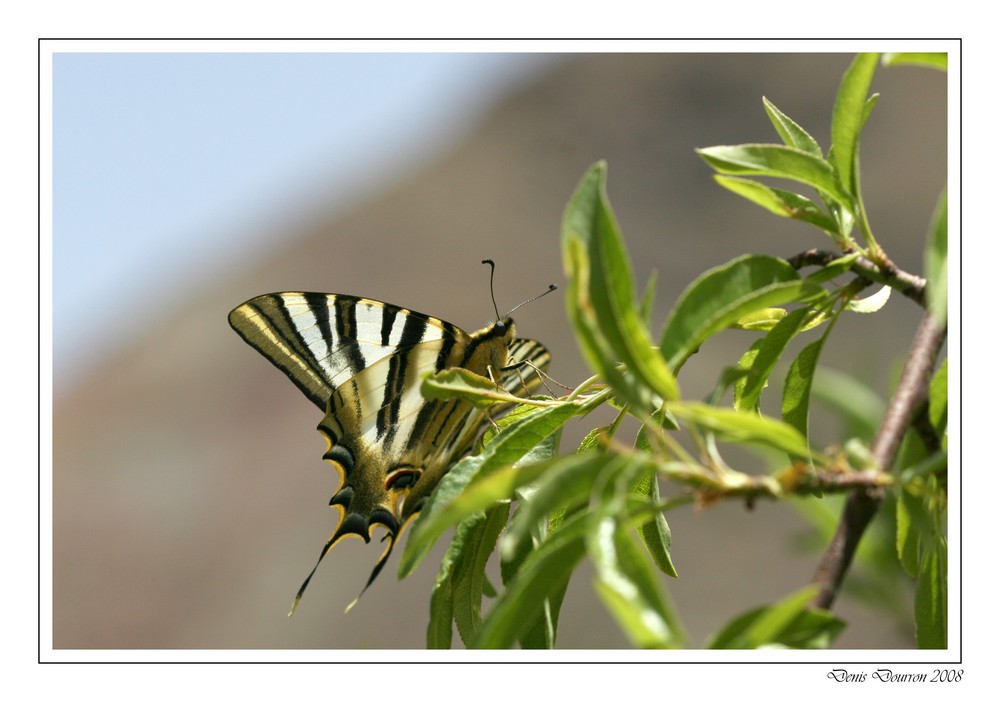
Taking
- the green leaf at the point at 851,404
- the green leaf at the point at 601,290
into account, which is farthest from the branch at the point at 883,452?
the green leaf at the point at 851,404

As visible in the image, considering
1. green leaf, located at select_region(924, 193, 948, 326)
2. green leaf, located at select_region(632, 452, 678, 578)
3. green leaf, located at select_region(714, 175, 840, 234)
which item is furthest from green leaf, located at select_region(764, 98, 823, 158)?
green leaf, located at select_region(632, 452, 678, 578)

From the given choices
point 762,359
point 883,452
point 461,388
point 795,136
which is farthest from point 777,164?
point 461,388

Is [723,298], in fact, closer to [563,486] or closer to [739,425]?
[739,425]

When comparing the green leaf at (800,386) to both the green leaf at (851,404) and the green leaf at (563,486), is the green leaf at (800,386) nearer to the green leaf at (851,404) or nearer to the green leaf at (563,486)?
the green leaf at (563,486)

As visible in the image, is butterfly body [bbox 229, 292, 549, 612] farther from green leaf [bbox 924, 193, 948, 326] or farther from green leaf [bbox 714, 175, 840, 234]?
green leaf [bbox 924, 193, 948, 326]

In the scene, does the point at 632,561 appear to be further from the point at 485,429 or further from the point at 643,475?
the point at 485,429
